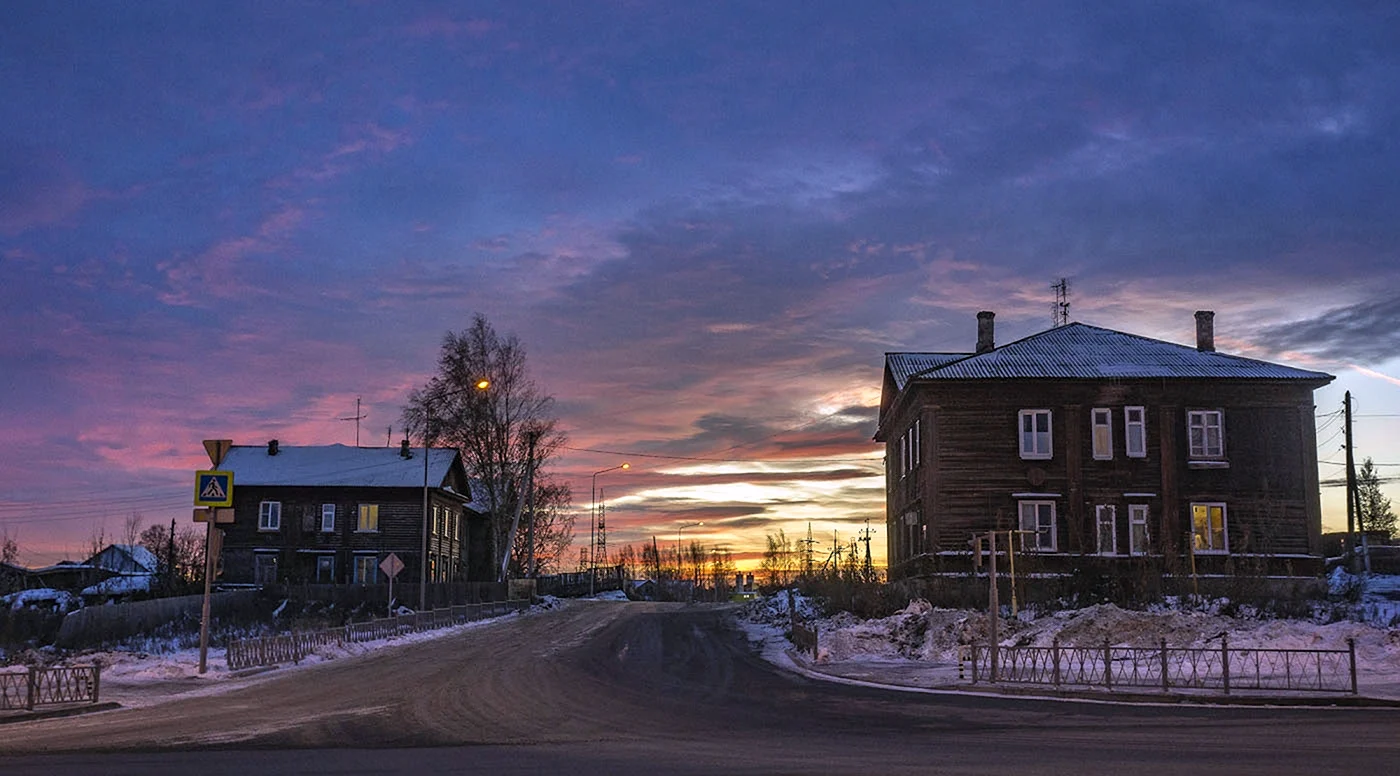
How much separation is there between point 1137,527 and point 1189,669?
18.8m

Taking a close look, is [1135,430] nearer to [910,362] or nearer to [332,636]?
[910,362]

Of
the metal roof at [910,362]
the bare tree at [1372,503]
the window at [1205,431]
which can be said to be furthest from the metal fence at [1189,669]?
the bare tree at [1372,503]

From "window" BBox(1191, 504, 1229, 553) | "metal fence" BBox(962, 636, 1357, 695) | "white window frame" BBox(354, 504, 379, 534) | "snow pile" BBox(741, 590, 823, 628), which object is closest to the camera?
"metal fence" BBox(962, 636, 1357, 695)

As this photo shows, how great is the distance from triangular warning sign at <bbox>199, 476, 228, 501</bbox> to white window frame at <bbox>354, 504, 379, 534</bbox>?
4351cm

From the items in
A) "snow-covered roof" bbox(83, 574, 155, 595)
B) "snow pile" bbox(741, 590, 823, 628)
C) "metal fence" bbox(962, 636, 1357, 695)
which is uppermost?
"snow-covered roof" bbox(83, 574, 155, 595)

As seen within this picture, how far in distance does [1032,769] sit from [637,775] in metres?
4.41

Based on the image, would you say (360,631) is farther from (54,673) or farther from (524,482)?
(524,482)

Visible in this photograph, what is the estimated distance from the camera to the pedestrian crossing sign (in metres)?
27.1

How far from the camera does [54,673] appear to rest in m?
20.9

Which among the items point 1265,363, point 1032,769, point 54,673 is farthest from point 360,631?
point 1265,363

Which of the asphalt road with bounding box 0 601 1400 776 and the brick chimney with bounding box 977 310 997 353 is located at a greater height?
the brick chimney with bounding box 977 310 997 353

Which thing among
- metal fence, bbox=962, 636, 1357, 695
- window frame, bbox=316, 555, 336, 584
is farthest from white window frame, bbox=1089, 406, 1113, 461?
window frame, bbox=316, 555, 336, 584

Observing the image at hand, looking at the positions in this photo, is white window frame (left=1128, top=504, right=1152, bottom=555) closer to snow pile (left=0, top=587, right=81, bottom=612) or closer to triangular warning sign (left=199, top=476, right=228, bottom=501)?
triangular warning sign (left=199, top=476, right=228, bottom=501)

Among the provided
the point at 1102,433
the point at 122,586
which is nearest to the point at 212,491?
the point at 1102,433
